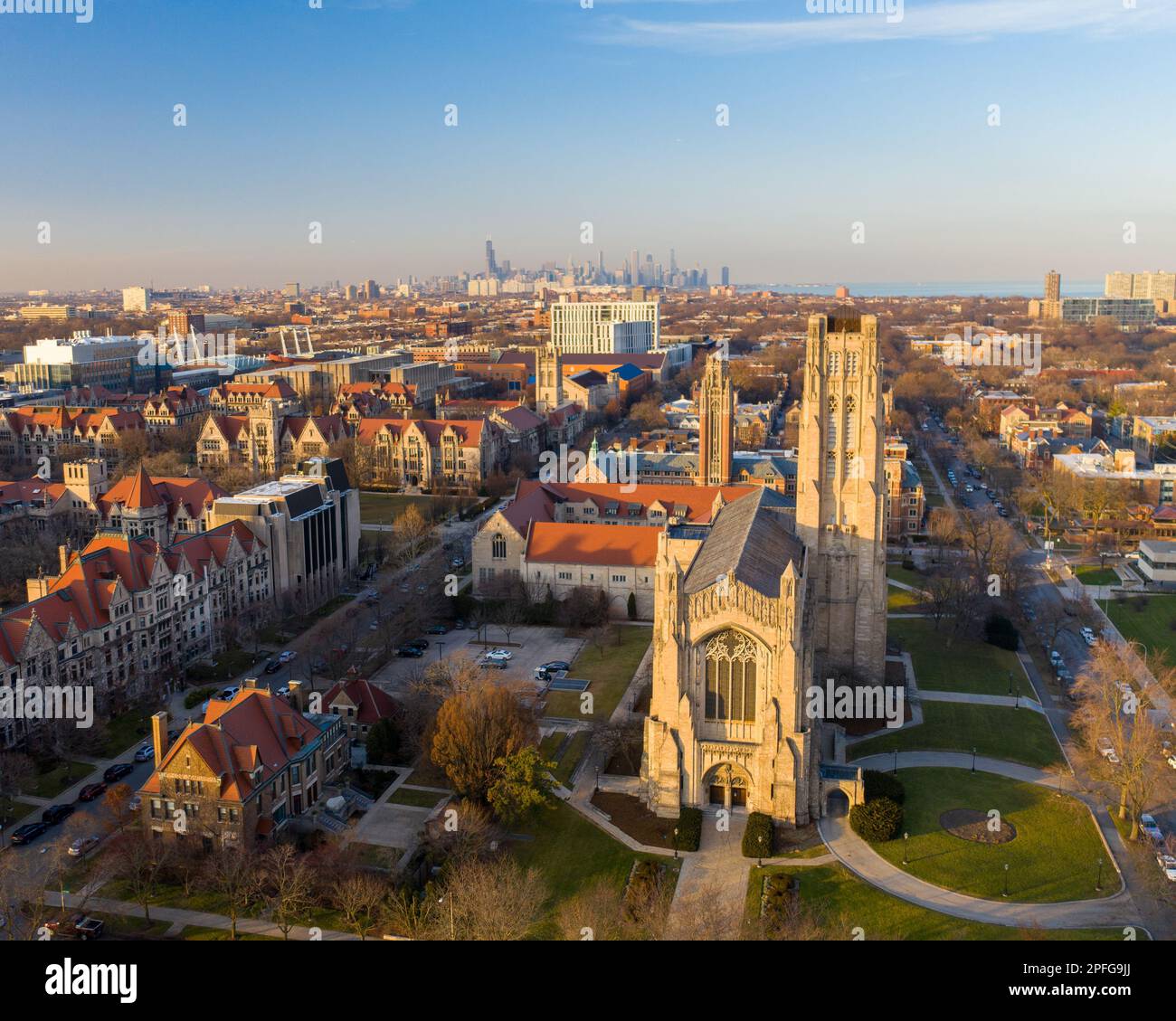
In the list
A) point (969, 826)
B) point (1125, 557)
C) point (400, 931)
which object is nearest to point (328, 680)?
→ point (400, 931)

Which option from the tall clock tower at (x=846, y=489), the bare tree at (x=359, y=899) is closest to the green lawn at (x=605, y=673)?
the tall clock tower at (x=846, y=489)

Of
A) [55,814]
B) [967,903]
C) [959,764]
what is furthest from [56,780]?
[959,764]

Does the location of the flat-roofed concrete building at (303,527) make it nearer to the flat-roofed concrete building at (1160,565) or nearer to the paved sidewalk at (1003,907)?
the paved sidewalk at (1003,907)

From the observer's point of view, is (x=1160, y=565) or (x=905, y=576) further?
(x=905, y=576)

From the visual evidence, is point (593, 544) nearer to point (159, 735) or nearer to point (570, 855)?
point (570, 855)
